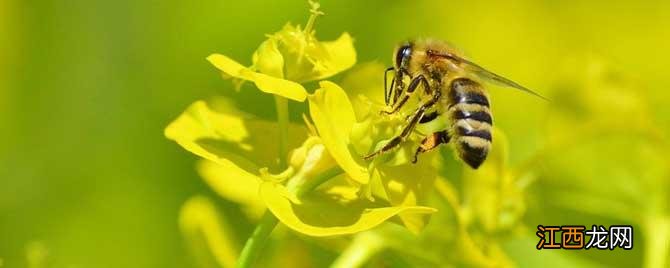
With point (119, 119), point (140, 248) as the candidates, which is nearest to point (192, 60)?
point (119, 119)

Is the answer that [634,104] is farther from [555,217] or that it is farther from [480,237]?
[480,237]

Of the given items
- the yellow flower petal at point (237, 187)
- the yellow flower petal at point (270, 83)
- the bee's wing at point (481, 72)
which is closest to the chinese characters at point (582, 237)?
the bee's wing at point (481, 72)

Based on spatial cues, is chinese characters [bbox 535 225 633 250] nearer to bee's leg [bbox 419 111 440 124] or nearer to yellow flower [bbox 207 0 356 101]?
bee's leg [bbox 419 111 440 124]

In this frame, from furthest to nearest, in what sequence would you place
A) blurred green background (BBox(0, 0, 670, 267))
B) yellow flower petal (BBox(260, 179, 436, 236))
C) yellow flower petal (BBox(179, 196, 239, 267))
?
1. blurred green background (BBox(0, 0, 670, 267))
2. yellow flower petal (BBox(179, 196, 239, 267))
3. yellow flower petal (BBox(260, 179, 436, 236))

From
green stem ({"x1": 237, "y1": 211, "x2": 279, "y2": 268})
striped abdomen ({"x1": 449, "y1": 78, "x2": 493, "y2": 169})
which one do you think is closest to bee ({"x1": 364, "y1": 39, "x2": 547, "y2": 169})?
striped abdomen ({"x1": 449, "y1": 78, "x2": 493, "y2": 169})

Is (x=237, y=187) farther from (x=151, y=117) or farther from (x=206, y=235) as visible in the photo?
(x=151, y=117)

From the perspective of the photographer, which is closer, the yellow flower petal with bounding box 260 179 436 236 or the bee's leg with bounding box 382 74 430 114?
the yellow flower petal with bounding box 260 179 436 236

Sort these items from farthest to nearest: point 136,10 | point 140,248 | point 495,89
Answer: point 495,89 → point 136,10 → point 140,248

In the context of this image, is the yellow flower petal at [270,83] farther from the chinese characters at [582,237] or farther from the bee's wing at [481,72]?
the chinese characters at [582,237]
